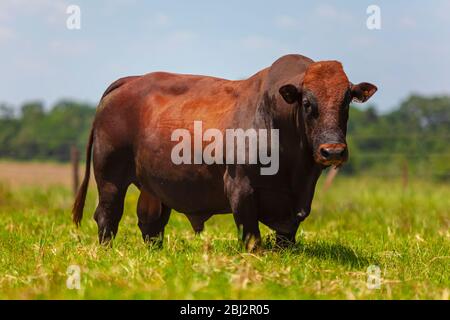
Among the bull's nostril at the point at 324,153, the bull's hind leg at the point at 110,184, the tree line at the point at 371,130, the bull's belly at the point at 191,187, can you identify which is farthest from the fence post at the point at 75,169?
the tree line at the point at 371,130

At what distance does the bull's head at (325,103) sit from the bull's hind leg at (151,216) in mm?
2328

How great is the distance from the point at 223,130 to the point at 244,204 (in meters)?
0.66

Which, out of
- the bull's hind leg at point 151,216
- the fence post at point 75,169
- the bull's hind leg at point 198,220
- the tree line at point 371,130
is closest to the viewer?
the bull's hind leg at point 198,220

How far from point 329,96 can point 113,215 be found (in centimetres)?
279

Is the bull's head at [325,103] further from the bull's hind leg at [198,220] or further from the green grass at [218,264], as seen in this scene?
the bull's hind leg at [198,220]

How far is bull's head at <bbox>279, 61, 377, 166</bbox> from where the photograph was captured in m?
5.00

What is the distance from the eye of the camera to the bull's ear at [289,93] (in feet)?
17.3

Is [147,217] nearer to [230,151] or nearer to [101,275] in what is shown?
[230,151]

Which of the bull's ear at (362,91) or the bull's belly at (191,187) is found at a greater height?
the bull's ear at (362,91)

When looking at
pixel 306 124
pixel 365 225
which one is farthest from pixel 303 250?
pixel 365 225

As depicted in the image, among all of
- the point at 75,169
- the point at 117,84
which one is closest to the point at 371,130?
the point at 75,169

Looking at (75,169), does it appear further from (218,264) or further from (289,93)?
(218,264)

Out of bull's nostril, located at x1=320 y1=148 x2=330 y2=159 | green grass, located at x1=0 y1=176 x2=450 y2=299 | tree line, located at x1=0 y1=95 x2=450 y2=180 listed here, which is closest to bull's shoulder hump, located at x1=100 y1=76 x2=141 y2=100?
green grass, located at x1=0 y1=176 x2=450 y2=299
